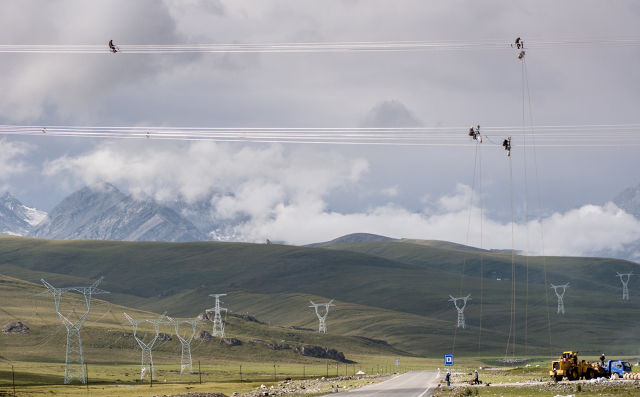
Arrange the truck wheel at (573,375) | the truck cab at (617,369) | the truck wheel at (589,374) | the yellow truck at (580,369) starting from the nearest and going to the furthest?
the yellow truck at (580,369)
the truck wheel at (573,375)
the truck cab at (617,369)
the truck wheel at (589,374)

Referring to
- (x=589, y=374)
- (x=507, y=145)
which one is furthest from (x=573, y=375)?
(x=507, y=145)

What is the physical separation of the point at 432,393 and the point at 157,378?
11206 cm

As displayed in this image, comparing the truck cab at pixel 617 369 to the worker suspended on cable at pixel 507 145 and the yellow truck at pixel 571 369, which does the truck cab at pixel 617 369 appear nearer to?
the yellow truck at pixel 571 369

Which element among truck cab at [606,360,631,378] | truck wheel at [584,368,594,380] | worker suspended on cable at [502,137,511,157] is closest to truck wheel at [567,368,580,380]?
truck wheel at [584,368,594,380]

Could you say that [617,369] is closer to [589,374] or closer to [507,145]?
[589,374]

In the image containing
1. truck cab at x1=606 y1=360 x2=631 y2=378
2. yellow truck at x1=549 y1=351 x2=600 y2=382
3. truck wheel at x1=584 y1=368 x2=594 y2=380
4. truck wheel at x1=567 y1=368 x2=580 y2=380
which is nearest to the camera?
yellow truck at x1=549 y1=351 x2=600 y2=382

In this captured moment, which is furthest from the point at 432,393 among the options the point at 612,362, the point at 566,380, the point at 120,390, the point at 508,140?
the point at 120,390

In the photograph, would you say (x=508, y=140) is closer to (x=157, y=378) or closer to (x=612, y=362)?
(x=612, y=362)

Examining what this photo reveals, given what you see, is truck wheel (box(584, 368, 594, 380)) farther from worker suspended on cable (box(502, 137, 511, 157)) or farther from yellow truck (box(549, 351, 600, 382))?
worker suspended on cable (box(502, 137, 511, 157))

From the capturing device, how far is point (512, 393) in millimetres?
83125

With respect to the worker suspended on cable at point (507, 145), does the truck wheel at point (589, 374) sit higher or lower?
lower

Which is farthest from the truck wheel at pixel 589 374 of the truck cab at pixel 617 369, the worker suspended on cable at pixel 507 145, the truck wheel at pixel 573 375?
the worker suspended on cable at pixel 507 145

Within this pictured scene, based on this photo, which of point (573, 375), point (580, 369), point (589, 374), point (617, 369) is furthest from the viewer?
point (589, 374)

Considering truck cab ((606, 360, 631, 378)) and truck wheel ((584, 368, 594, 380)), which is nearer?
truck cab ((606, 360, 631, 378))
